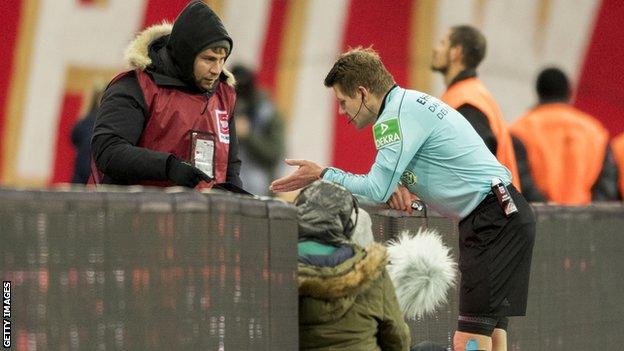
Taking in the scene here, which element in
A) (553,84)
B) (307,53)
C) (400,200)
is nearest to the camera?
(400,200)

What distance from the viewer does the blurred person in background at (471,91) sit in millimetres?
8688

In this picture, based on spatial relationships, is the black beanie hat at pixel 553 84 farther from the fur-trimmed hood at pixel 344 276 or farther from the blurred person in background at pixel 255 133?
the fur-trimmed hood at pixel 344 276

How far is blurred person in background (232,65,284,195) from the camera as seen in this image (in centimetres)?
1187

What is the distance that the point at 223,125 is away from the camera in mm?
6797

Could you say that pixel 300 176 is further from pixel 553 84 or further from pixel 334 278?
pixel 553 84

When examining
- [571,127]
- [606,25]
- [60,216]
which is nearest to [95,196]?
[60,216]

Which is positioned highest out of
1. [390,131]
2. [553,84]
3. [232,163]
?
[553,84]

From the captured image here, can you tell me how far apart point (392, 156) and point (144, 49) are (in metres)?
1.05

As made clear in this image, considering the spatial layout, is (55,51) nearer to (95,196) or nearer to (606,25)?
(606,25)

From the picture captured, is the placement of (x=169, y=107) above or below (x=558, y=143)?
below

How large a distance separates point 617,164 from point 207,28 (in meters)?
6.55

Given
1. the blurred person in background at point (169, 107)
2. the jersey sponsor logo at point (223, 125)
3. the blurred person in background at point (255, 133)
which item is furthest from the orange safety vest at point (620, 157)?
the blurred person in background at point (169, 107)

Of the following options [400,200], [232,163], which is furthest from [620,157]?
[232,163]

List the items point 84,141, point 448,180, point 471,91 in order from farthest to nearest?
point 84,141
point 471,91
point 448,180
